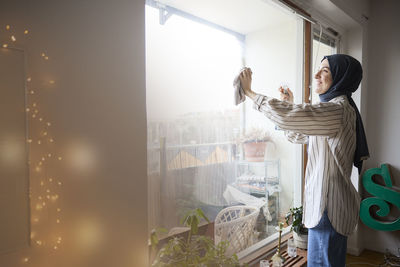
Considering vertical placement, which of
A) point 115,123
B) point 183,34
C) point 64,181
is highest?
point 183,34

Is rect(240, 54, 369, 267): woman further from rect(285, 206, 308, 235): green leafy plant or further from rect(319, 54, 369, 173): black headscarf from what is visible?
rect(285, 206, 308, 235): green leafy plant

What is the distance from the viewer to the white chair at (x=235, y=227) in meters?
1.70

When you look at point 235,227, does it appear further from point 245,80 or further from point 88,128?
point 88,128

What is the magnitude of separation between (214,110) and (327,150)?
0.69 m

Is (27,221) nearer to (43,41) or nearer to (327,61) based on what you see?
(43,41)

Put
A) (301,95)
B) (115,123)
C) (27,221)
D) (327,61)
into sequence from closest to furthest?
(27,221) < (115,123) < (327,61) < (301,95)

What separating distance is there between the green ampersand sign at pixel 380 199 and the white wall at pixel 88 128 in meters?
2.33

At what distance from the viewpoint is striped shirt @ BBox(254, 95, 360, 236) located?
127 cm

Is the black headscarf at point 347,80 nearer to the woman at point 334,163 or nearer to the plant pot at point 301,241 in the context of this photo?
the woman at point 334,163

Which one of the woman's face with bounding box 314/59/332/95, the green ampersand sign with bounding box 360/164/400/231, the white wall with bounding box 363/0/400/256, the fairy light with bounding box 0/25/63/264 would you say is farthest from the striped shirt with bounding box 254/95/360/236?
the white wall with bounding box 363/0/400/256

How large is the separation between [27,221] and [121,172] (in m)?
0.27

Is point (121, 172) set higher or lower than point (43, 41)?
lower

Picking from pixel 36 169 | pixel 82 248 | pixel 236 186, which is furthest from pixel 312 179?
pixel 36 169

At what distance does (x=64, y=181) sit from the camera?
2.38 ft
